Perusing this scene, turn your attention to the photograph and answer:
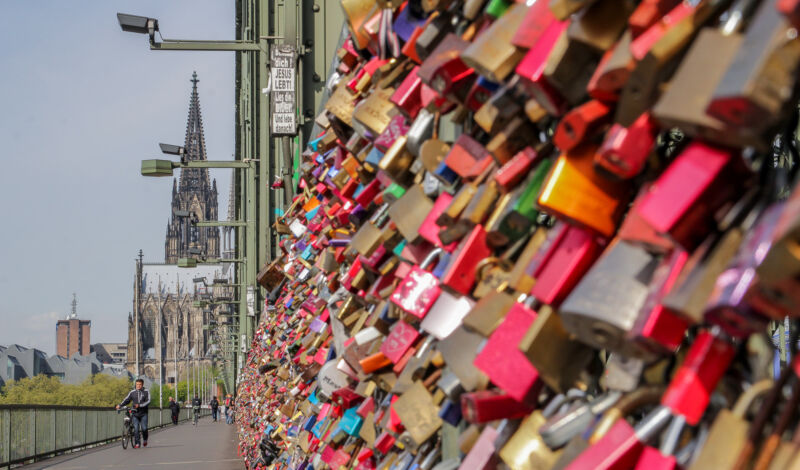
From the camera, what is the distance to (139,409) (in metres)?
17.4

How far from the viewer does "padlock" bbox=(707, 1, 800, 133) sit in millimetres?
705

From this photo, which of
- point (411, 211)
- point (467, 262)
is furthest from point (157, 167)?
point (467, 262)

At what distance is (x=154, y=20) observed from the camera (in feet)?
41.1

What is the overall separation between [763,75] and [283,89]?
9556 mm

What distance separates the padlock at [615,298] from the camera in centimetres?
90

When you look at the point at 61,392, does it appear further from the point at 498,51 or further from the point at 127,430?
the point at 498,51

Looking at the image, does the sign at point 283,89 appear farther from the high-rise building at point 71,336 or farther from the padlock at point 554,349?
the high-rise building at point 71,336

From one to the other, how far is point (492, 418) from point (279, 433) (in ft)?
14.2

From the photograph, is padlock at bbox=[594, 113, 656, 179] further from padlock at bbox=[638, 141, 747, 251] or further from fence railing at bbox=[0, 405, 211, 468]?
fence railing at bbox=[0, 405, 211, 468]

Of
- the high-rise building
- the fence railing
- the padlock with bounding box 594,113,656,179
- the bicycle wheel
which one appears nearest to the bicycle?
the bicycle wheel

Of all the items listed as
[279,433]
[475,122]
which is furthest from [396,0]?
[279,433]

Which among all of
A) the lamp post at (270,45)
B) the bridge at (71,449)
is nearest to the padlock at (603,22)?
the lamp post at (270,45)

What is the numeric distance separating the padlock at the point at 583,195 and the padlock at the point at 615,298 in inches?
3.1

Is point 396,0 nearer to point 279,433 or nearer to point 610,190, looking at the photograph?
point 610,190
